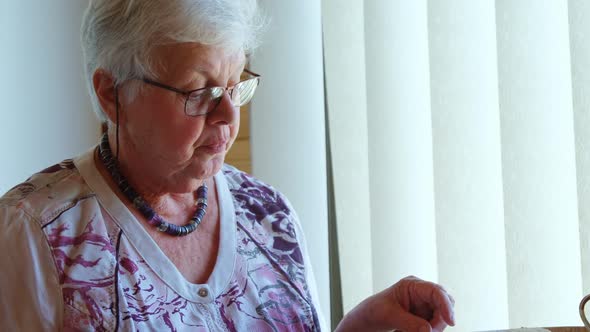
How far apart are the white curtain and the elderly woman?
1.44 feet

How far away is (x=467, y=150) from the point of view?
1.72 metres

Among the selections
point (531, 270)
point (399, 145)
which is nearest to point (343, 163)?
point (399, 145)

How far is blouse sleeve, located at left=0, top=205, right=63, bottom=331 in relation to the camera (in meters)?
1.18

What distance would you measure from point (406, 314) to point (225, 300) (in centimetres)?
28

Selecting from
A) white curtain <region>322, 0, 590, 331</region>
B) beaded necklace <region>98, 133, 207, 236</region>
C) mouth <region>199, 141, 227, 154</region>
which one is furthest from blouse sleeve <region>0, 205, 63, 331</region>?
white curtain <region>322, 0, 590, 331</region>

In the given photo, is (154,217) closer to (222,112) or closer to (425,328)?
(222,112)

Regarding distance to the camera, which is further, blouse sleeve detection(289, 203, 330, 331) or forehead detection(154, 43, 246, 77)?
blouse sleeve detection(289, 203, 330, 331)

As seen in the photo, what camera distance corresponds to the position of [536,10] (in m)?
1.61

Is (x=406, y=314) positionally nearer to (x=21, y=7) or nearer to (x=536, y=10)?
(x=536, y=10)

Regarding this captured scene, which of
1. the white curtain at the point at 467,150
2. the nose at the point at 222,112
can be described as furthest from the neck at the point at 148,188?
the white curtain at the point at 467,150

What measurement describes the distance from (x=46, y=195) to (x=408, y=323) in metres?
0.59

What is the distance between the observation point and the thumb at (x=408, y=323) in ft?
4.02

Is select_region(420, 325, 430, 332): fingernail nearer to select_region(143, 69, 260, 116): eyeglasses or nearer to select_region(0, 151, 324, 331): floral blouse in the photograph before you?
select_region(0, 151, 324, 331): floral blouse

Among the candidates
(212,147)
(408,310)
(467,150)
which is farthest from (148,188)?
(467,150)
